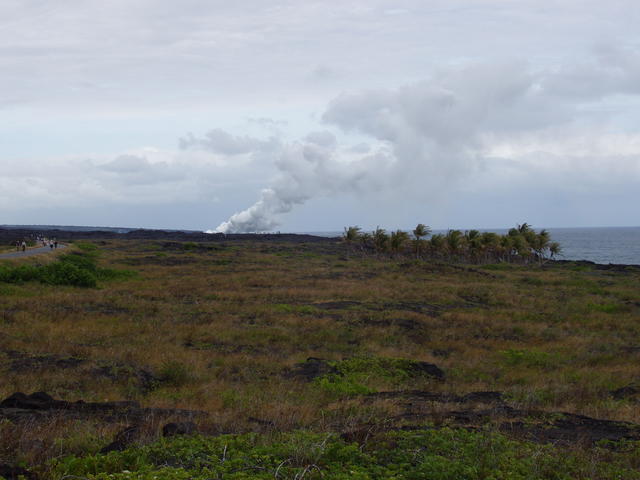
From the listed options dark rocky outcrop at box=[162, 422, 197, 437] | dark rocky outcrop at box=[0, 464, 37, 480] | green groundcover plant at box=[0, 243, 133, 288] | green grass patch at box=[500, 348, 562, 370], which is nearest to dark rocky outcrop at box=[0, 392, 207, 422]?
dark rocky outcrop at box=[162, 422, 197, 437]

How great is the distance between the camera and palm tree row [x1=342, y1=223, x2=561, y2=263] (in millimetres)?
72750

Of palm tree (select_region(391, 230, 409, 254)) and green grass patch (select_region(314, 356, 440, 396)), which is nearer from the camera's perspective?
green grass patch (select_region(314, 356, 440, 396))

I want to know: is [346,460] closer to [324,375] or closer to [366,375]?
[324,375]

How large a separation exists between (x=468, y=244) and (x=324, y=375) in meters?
64.9

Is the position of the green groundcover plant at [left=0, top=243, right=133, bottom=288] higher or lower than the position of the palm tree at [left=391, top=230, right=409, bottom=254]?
lower

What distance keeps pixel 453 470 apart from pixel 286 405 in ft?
13.4

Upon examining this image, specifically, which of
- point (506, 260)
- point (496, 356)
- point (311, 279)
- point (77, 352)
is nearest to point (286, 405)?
point (77, 352)

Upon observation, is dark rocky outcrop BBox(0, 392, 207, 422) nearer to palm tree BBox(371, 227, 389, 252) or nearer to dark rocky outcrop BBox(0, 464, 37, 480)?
dark rocky outcrop BBox(0, 464, 37, 480)

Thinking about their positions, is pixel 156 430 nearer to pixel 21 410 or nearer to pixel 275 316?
pixel 21 410

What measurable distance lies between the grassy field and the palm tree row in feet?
138

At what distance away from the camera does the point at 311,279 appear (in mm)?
38344

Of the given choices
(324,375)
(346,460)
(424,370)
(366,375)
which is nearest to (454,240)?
(424,370)

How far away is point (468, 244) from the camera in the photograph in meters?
74.1

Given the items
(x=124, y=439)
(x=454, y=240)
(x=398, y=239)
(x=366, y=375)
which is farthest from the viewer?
(x=398, y=239)
